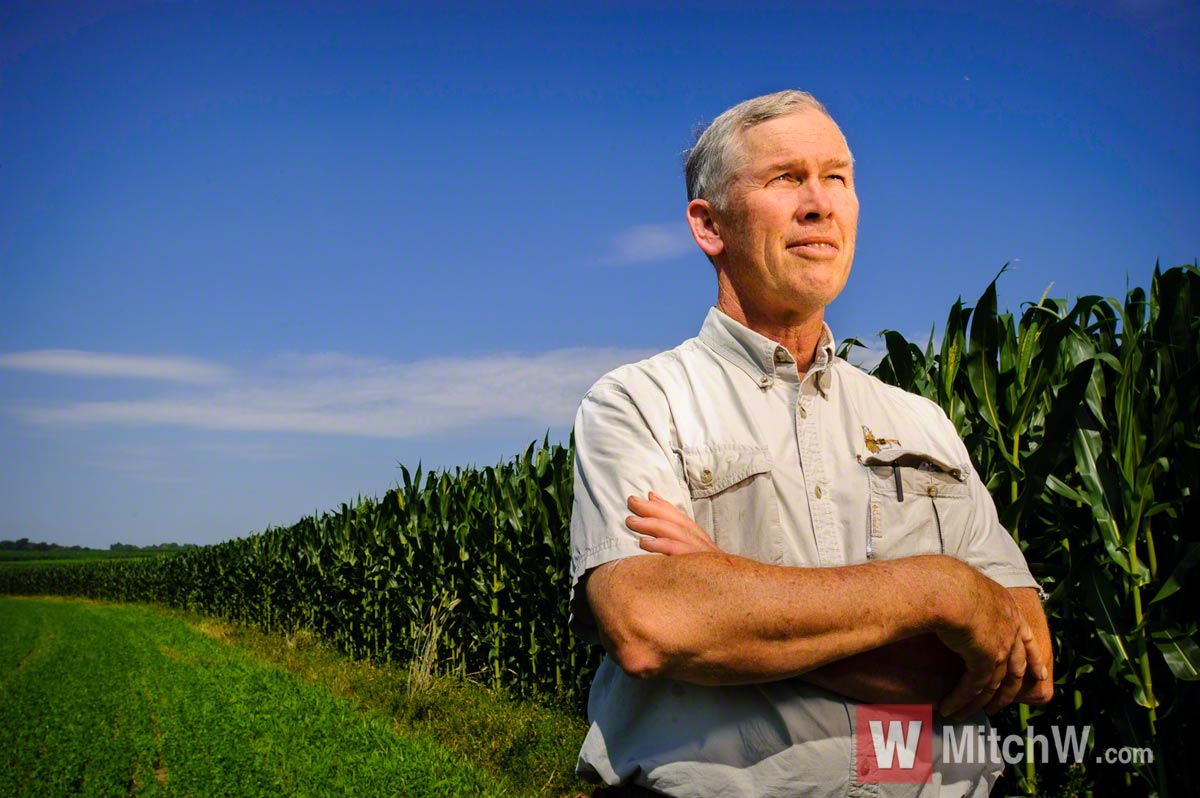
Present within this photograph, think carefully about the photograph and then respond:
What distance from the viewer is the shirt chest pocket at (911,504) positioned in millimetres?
1700

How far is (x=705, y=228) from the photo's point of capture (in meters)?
1.91

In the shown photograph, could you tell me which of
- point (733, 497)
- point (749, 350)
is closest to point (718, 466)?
point (733, 497)

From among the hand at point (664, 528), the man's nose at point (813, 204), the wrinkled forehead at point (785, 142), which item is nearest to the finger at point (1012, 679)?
the hand at point (664, 528)

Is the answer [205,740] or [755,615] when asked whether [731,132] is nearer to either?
[755,615]

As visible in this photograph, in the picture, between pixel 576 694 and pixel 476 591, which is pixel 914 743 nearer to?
pixel 576 694

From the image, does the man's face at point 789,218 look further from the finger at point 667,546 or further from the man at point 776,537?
the finger at point 667,546

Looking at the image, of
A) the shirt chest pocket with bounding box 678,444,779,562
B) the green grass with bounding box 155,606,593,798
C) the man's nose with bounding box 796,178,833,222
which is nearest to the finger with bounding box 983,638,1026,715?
the shirt chest pocket with bounding box 678,444,779,562

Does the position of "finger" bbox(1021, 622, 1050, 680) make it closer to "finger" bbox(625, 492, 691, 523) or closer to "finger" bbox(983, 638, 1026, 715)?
"finger" bbox(983, 638, 1026, 715)

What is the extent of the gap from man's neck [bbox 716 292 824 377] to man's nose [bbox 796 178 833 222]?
0.20m

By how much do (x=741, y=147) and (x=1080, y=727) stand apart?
3161mm

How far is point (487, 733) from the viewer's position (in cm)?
720

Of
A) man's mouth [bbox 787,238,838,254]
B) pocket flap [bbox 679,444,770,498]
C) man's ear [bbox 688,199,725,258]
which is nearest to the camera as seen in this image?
pocket flap [bbox 679,444,770,498]

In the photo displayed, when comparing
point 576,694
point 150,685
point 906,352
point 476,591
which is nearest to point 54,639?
point 150,685

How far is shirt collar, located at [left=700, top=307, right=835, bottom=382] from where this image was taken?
178 cm
